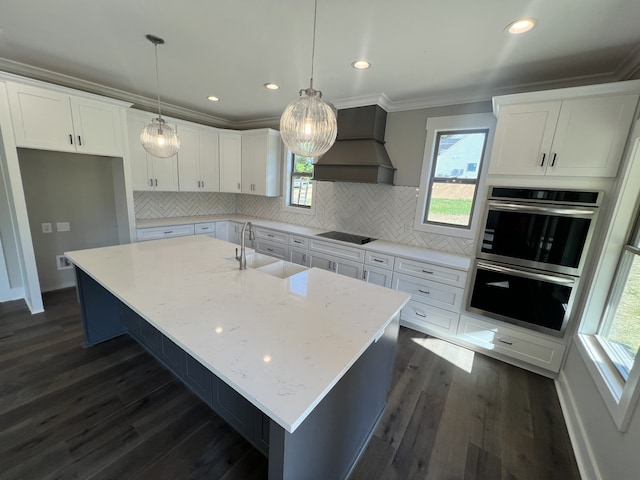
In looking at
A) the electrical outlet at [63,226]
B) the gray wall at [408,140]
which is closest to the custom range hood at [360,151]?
the gray wall at [408,140]

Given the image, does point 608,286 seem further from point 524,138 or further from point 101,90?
point 101,90

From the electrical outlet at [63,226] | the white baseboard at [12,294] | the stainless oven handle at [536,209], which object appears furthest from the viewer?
the electrical outlet at [63,226]

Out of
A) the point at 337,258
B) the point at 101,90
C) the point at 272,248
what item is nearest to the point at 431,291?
the point at 337,258

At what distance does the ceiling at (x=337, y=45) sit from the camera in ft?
5.00

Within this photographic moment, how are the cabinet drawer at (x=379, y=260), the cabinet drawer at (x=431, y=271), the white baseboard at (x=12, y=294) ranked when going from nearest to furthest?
1. the cabinet drawer at (x=431, y=271)
2. the cabinet drawer at (x=379, y=260)
3. the white baseboard at (x=12, y=294)

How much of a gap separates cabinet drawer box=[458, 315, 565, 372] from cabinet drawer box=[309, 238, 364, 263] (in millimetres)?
1225

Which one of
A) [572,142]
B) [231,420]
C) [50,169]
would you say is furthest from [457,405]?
[50,169]

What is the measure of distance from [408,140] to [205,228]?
324cm

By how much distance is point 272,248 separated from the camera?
3963 mm

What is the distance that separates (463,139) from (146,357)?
375 cm

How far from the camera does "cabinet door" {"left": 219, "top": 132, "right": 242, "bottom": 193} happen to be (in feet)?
14.4

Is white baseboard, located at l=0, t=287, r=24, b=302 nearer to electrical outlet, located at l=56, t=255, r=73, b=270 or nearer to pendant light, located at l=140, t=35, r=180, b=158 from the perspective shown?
electrical outlet, located at l=56, t=255, r=73, b=270

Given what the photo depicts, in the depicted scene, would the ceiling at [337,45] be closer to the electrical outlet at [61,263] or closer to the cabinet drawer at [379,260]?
the cabinet drawer at [379,260]

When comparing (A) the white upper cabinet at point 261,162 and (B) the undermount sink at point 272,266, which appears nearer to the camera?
(B) the undermount sink at point 272,266
